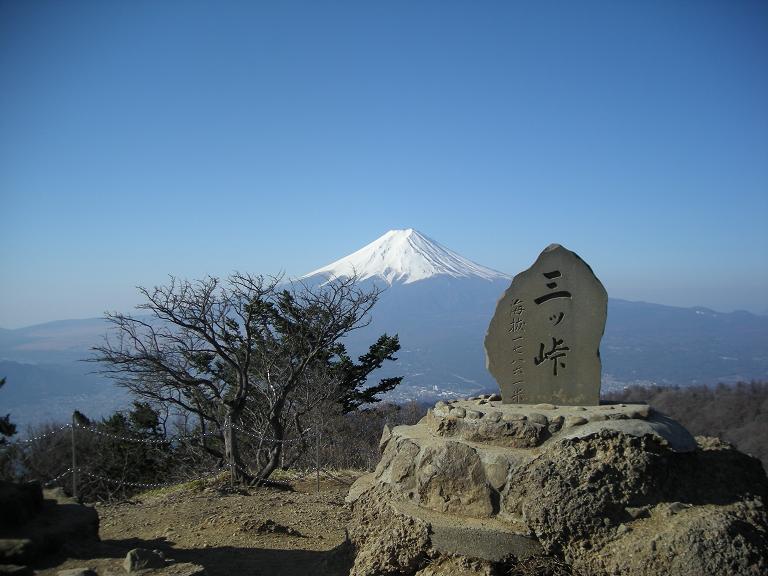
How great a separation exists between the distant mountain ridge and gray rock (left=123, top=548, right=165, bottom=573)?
2275 centimetres

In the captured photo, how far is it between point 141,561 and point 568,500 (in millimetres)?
3027

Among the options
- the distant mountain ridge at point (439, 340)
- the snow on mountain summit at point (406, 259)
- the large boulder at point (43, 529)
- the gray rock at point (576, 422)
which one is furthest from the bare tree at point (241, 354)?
the snow on mountain summit at point (406, 259)

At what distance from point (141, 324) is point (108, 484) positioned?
7919 millimetres

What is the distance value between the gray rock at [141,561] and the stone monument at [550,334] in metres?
3.25

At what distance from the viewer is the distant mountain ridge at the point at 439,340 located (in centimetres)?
3488

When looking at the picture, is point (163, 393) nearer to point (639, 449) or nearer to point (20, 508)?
point (20, 508)

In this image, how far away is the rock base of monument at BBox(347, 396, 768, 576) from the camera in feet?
13.0

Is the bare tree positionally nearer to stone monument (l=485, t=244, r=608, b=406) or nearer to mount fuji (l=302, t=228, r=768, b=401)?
stone monument (l=485, t=244, r=608, b=406)

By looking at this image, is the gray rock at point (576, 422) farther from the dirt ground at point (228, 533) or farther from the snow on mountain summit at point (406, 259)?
the snow on mountain summit at point (406, 259)

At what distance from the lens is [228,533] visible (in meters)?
6.12

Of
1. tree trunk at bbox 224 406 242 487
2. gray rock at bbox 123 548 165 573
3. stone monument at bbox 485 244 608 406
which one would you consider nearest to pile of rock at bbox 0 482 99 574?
gray rock at bbox 123 548 165 573

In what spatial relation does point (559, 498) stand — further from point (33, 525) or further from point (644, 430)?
point (33, 525)

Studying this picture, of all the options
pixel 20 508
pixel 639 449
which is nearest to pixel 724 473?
pixel 639 449

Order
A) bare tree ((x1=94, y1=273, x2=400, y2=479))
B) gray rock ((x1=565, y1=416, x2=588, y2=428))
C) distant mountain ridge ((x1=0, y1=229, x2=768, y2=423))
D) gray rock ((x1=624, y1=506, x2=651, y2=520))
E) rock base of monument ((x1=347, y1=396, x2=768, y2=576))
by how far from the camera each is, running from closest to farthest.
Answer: rock base of monument ((x1=347, y1=396, x2=768, y2=576)) → gray rock ((x1=624, y1=506, x2=651, y2=520)) → gray rock ((x1=565, y1=416, x2=588, y2=428)) → bare tree ((x1=94, y1=273, x2=400, y2=479)) → distant mountain ridge ((x1=0, y1=229, x2=768, y2=423))
